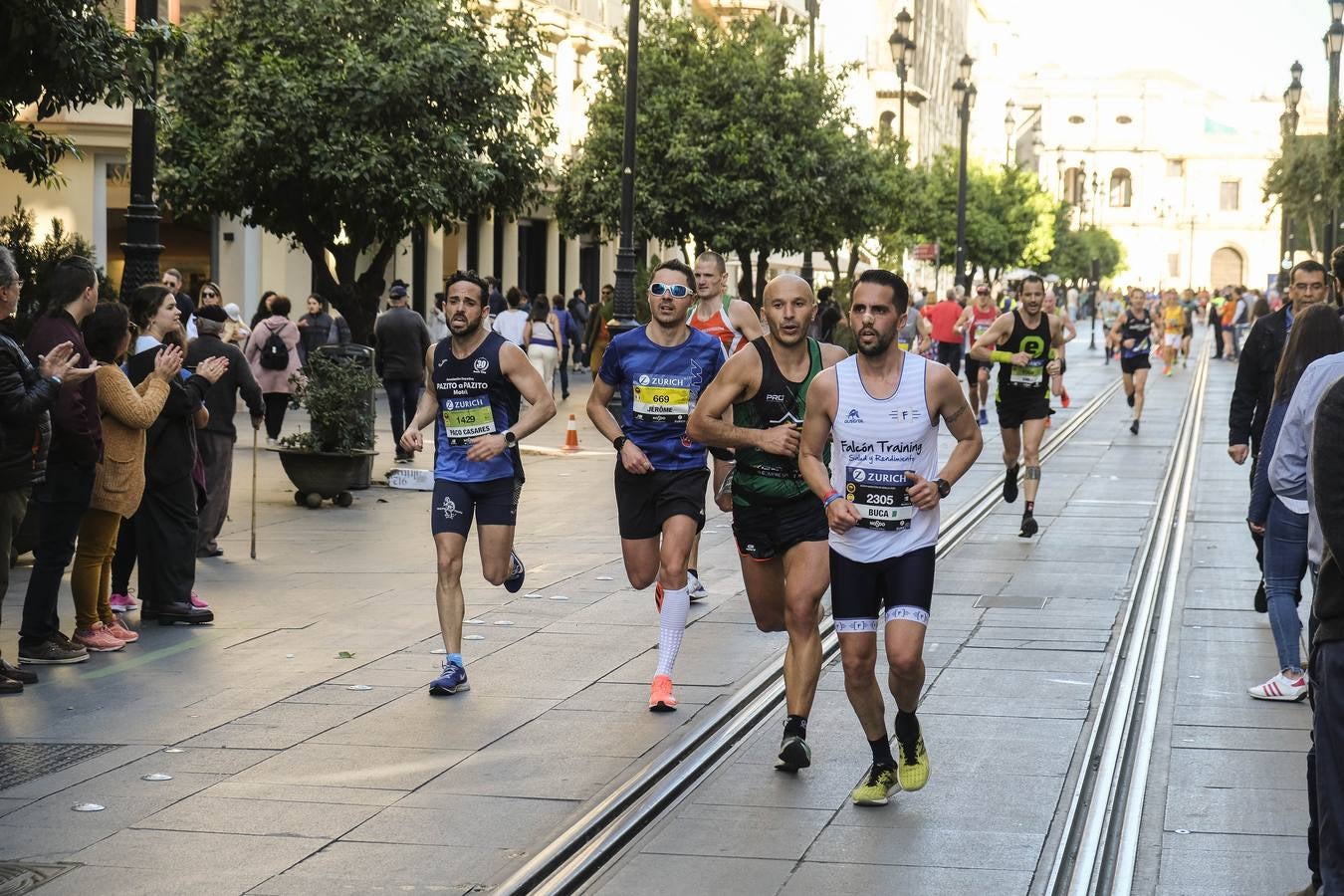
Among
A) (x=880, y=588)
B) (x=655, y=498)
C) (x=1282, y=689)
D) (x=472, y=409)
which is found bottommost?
(x=1282, y=689)

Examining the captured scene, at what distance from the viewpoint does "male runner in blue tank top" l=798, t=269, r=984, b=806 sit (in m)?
6.64

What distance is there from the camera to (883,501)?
6645mm

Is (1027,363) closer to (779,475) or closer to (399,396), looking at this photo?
(399,396)

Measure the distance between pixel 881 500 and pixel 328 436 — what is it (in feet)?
32.4

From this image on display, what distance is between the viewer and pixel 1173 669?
9.30 m

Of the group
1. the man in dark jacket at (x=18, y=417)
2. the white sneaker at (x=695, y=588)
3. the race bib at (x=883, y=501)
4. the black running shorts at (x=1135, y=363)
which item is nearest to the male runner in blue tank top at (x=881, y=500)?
the race bib at (x=883, y=501)

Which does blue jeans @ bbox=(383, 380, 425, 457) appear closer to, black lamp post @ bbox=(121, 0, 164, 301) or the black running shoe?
black lamp post @ bbox=(121, 0, 164, 301)

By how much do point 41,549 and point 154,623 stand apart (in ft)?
3.91

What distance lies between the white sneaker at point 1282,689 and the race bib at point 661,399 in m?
2.69

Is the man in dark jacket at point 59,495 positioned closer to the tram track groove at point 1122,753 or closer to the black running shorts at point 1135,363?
the tram track groove at point 1122,753

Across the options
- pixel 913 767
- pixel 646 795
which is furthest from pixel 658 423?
pixel 913 767

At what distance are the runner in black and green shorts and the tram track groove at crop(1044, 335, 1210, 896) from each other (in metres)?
1.08

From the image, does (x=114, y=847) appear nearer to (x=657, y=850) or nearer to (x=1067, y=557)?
(x=657, y=850)

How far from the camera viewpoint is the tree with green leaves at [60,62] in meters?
9.74
